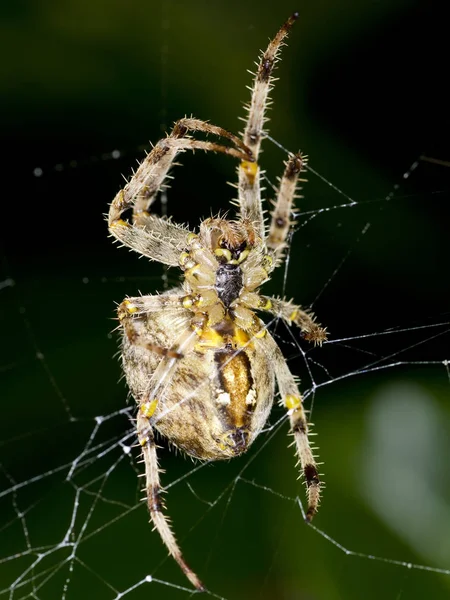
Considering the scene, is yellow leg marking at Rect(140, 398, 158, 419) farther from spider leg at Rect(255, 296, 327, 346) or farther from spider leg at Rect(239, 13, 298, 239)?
spider leg at Rect(239, 13, 298, 239)

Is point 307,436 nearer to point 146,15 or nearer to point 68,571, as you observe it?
point 68,571

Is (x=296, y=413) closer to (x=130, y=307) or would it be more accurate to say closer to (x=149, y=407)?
(x=149, y=407)

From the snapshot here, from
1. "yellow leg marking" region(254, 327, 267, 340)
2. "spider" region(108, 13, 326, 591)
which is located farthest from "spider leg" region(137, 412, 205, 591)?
"yellow leg marking" region(254, 327, 267, 340)

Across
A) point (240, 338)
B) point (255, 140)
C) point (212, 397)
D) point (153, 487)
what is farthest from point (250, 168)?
point (153, 487)

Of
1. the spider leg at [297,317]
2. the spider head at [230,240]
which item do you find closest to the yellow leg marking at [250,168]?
the spider head at [230,240]

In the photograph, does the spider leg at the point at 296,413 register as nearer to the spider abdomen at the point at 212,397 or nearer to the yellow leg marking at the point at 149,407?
the spider abdomen at the point at 212,397

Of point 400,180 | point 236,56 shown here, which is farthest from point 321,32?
point 400,180
